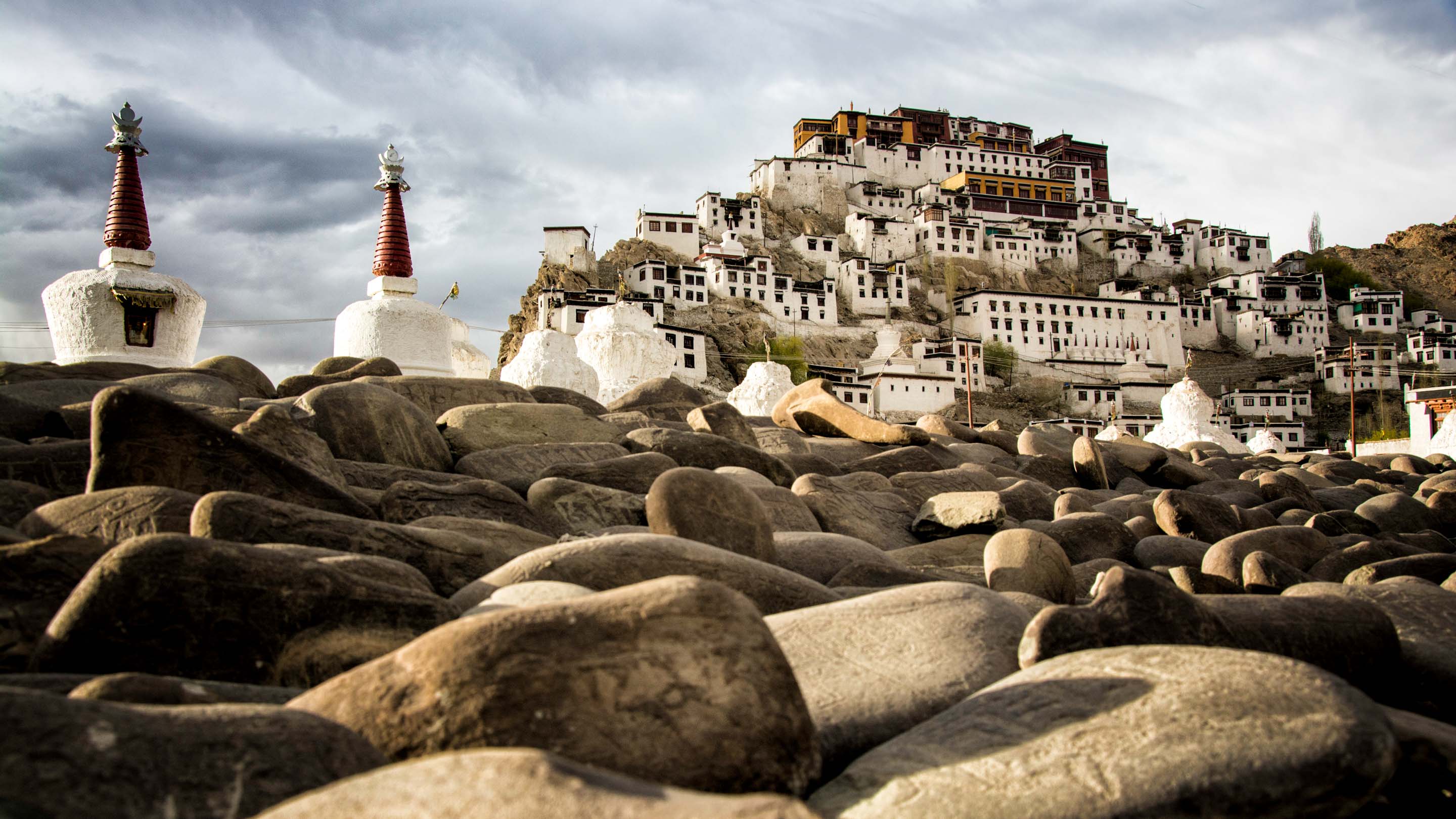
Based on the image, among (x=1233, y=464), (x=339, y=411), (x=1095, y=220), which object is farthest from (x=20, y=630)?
(x=1095, y=220)

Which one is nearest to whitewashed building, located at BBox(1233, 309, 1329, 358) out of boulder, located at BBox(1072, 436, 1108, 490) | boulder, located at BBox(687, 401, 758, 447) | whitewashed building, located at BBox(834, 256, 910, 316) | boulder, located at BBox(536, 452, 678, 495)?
whitewashed building, located at BBox(834, 256, 910, 316)

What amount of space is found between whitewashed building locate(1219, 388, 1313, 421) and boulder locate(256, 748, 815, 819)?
82351mm

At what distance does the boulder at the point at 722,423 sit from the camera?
1177 centimetres

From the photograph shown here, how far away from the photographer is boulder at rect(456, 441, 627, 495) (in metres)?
9.00

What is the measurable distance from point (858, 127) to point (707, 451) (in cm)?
9819

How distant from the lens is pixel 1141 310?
88188 millimetres

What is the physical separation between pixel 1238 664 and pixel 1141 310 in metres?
91.6

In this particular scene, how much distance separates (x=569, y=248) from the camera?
76938 mm

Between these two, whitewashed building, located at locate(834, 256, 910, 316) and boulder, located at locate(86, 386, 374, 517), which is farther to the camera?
whitewashed building, located at locate(834, 256, 910, 316)

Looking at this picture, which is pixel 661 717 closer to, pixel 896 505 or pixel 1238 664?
pixel 1238 664

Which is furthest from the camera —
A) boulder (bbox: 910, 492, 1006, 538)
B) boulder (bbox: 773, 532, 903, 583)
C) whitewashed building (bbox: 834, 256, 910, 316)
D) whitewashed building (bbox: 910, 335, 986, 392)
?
whitewashed building (bbox: 834, 256, 910, 316)

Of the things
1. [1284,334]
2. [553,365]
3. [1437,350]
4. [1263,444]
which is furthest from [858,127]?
[553,365]

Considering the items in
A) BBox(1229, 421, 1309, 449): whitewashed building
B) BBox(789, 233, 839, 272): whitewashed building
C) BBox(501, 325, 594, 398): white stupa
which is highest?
BBox(789, 233, 839, 272): whitewashed building

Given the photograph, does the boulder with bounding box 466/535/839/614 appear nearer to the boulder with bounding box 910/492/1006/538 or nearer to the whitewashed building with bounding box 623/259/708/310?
the boulder with bounding box 910/492/1006/538
